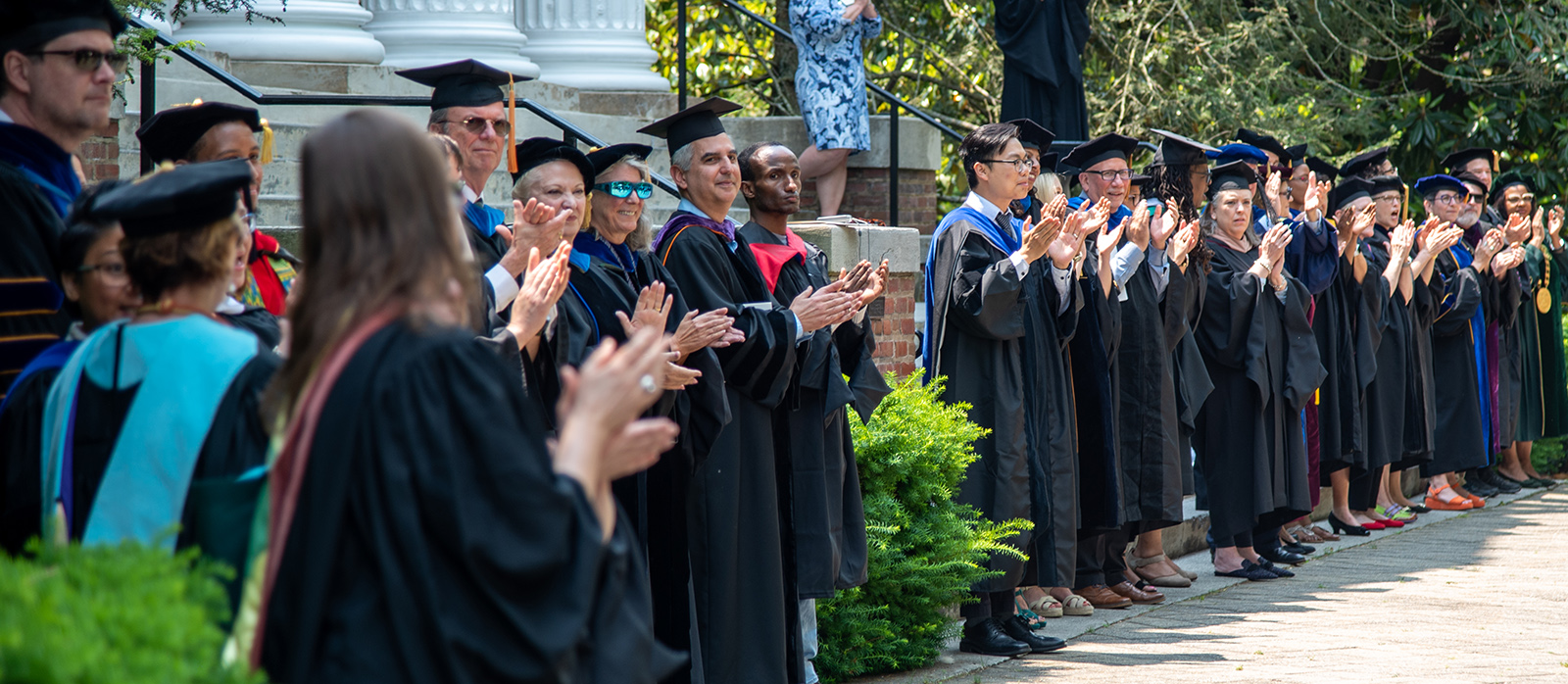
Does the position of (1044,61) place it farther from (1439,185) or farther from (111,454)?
(111,454)

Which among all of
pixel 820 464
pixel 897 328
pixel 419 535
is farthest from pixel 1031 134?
pixel 419 535

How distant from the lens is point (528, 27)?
36.7ft

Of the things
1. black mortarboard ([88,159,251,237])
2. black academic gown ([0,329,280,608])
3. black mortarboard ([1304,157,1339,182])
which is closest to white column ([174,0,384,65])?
black academic gown ([0,329,280,608])

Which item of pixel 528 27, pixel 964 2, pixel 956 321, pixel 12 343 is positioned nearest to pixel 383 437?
pixel 12 343

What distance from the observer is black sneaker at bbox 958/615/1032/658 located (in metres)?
6.64

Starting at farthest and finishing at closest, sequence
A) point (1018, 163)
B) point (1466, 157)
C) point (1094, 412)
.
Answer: point (1466, 157), point (1094, 412), point (1018, 163)

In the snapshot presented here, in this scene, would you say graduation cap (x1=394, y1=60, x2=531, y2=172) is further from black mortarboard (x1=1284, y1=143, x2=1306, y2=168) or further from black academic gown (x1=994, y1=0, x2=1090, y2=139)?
black academic gown (x1=994, y1=0, x2=1090, y2=139)

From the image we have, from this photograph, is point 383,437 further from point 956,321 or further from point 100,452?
point 956,321

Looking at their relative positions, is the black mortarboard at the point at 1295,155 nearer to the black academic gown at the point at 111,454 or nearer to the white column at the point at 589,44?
the white column at the point at 589,44

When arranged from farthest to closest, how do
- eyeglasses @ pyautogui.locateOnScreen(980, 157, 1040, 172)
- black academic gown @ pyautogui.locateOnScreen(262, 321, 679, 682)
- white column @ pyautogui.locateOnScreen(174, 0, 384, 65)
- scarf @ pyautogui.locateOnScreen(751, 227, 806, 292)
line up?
1. white column @ pyautogui.locateOnScreen(174, 0, 384, 65)
2. eyeglasses @ pyautogui.locateOnScreen(980, 157, 1040, 172)
3. scarf @ pyautogui.locateOnScreen(751, 227, 806, 292)
4. black academic gown @ pyautogui.locateOnScreen(262, 321, 679, 682)

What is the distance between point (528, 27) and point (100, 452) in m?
8.95

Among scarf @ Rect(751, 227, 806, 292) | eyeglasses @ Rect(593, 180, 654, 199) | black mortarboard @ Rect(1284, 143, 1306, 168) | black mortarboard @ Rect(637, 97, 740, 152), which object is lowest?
scarf @ Rect(751, 227, 806, 292)

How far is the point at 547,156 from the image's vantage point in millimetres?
4715

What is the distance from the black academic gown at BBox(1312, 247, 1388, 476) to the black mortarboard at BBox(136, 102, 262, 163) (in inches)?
283
